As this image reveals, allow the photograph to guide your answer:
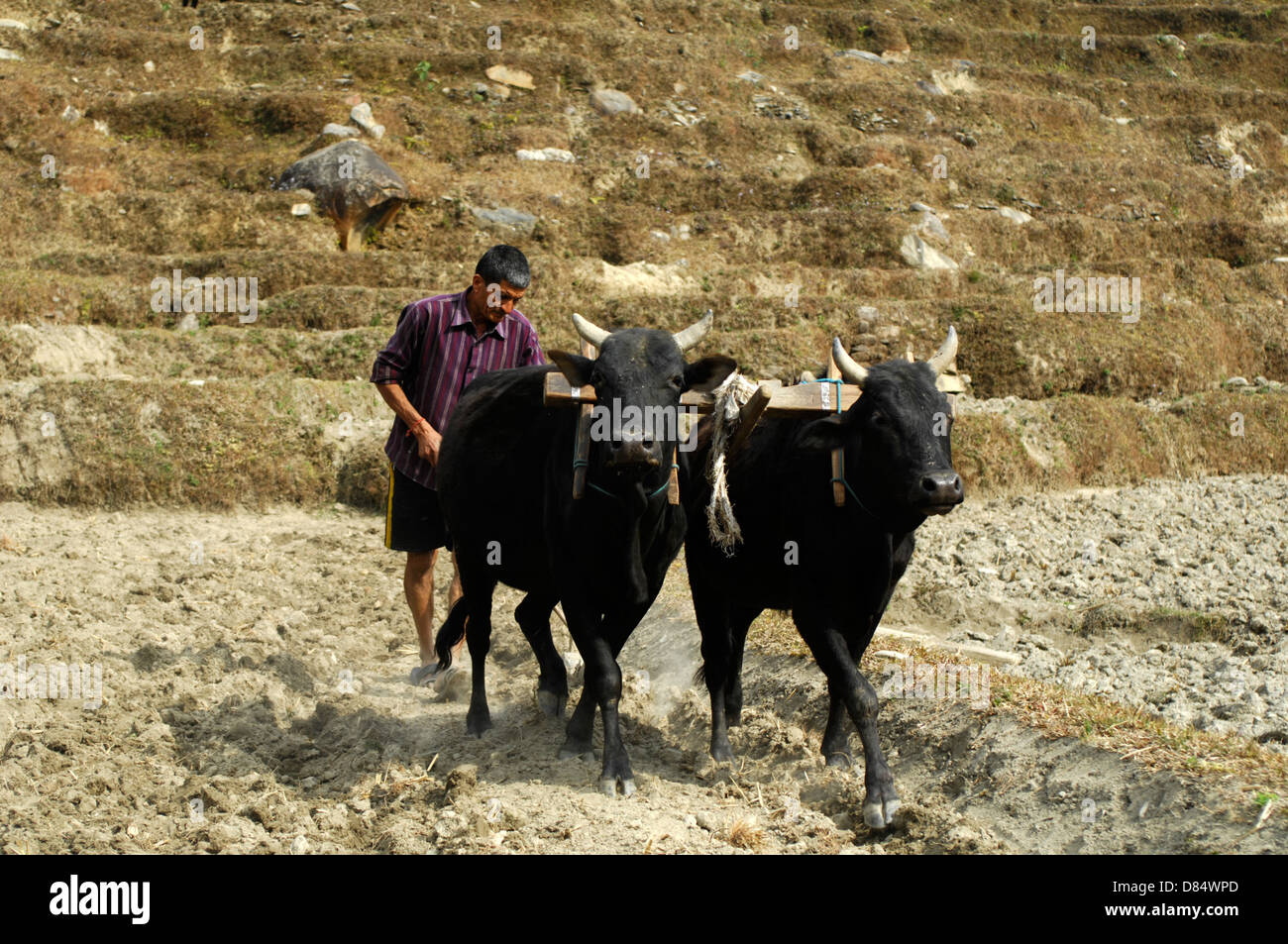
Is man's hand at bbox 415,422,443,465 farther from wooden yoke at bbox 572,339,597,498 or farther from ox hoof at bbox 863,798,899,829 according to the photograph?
ox hoof at bbox 863,798,899,829

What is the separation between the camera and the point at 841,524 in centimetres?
465

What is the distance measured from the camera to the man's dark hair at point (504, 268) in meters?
5.57

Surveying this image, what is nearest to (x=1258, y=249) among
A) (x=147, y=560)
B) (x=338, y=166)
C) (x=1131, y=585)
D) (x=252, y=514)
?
(x=1131, y=585)

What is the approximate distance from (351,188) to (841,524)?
46.4 feet

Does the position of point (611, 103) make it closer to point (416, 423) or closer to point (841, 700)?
point (416, 423)

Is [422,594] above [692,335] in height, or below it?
below

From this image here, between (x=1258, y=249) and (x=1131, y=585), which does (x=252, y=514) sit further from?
(x=1258, y=249)

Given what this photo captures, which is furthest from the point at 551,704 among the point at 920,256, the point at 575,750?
the point at 920,256

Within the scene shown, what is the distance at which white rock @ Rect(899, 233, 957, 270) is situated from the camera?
17328mm

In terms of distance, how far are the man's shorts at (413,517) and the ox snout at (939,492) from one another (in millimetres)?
2723

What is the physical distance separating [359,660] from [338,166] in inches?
487

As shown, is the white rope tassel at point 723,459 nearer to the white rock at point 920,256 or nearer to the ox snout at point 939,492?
the ox snout at point 939,492

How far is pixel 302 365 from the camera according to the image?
12398mm

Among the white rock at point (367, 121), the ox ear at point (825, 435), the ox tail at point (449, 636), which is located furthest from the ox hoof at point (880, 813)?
the white rock at point (367, 121)
